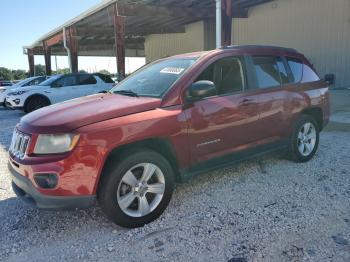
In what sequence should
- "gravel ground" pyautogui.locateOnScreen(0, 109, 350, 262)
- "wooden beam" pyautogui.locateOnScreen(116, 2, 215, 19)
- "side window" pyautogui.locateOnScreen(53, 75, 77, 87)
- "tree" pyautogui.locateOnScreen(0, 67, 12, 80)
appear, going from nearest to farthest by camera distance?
"gravel ground" pyautogui.locateOnScreen(0, 109, 350, 262), "side window" pyautogui.locateOnScreen(53, 75, 77, 87), "wooden beam" pyautogui.locateOnScreen(116, 2, 215, 19), "tree" pyautogui.locateOnScreen(0, 67, 12, 80)

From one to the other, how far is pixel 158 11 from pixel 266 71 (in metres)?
11.8

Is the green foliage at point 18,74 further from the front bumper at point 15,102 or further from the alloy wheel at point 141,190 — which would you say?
the alloy wheel at point 141,190

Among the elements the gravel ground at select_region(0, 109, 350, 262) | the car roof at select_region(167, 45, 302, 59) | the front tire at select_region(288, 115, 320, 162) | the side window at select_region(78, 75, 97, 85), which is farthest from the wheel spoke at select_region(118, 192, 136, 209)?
the side window at select_region(78, 75, 97, 85)

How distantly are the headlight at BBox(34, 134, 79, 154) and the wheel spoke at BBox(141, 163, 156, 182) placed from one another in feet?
2.49

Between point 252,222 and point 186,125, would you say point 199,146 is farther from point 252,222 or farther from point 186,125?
point 252,222

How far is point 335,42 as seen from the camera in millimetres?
14422

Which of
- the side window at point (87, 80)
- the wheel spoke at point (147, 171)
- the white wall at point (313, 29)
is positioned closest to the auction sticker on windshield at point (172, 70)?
the wheel spoke at point (147, 171)

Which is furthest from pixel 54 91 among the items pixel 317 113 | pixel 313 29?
pixel 313 29

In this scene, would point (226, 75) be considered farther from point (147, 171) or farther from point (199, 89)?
point (147, 171)

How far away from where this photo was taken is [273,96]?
4652 millimetres

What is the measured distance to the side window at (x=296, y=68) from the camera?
202 inches

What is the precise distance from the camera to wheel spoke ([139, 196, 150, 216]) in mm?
3516

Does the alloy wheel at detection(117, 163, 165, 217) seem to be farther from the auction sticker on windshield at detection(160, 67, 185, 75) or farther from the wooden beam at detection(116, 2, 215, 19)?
the wooden beam at detection(116, 2, 215, 19)

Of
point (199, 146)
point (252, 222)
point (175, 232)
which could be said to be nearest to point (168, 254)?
point (175, 232)
